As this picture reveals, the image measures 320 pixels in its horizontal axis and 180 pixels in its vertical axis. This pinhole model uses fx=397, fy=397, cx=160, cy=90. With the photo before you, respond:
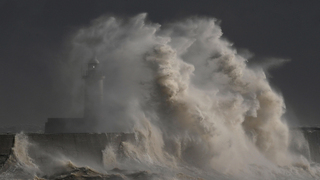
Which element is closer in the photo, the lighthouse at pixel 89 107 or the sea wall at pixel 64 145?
the sea wall at pixel 64 145

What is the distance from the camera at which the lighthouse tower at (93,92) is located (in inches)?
813

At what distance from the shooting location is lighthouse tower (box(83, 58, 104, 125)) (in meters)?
20.7

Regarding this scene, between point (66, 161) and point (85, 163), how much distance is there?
0.67 meters

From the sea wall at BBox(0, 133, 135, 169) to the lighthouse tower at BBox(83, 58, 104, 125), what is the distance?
843 cm

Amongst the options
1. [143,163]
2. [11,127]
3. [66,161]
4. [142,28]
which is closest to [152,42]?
[142,28]

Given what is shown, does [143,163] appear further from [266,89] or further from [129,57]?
[266,89]

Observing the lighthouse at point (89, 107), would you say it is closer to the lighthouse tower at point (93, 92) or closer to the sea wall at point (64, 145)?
the lighthouse tower at point (93, 92)

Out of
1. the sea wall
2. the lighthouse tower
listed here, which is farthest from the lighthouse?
the sea wall

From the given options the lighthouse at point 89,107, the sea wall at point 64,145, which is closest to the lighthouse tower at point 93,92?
the lighthouse at point 89,107

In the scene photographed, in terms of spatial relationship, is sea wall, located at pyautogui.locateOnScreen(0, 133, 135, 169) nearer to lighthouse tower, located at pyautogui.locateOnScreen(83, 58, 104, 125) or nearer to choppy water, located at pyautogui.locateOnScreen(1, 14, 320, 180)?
choppy water, located at pyautogui.locateOnScreen(1, 14, 320, 180)

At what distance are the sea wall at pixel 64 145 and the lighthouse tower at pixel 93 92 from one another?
332 inches

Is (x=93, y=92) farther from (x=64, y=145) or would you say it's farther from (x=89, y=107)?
(x=64, y=145)

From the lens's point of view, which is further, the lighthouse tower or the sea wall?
the lighthouse tower

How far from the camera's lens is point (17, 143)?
1008 cm
